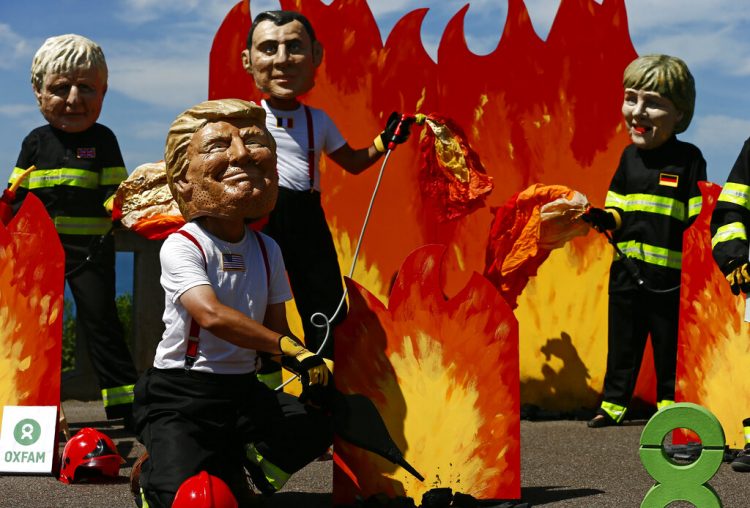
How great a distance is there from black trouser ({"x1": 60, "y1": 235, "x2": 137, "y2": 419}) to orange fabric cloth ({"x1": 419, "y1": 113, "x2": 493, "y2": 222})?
169 centimetres

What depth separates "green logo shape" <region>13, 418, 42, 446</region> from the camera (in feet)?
14.8

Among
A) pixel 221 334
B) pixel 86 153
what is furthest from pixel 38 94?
pixel 221 334

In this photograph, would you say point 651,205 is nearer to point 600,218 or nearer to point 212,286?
point 600,218

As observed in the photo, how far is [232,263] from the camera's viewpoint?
11.7 feet

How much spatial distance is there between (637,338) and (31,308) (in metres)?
3.03

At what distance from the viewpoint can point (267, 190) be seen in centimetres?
362

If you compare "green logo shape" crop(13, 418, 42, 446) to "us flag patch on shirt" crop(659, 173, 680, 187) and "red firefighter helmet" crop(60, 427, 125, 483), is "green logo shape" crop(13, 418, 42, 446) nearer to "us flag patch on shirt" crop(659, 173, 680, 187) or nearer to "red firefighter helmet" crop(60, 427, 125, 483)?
"red firefighter helmet" crop(60, 427, 125, 483)

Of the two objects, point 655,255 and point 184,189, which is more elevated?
point 184,189

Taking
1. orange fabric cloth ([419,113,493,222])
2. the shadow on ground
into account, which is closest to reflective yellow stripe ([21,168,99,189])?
orange fabric cloth ([419,113,493,222])

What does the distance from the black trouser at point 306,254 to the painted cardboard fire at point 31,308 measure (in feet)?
2.86

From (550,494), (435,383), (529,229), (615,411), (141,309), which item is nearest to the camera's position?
(435,383)

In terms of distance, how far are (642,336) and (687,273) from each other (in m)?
1.16

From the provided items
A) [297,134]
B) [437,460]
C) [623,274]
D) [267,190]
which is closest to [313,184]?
[297,134]

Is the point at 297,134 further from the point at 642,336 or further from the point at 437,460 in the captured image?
the point at 642,336
